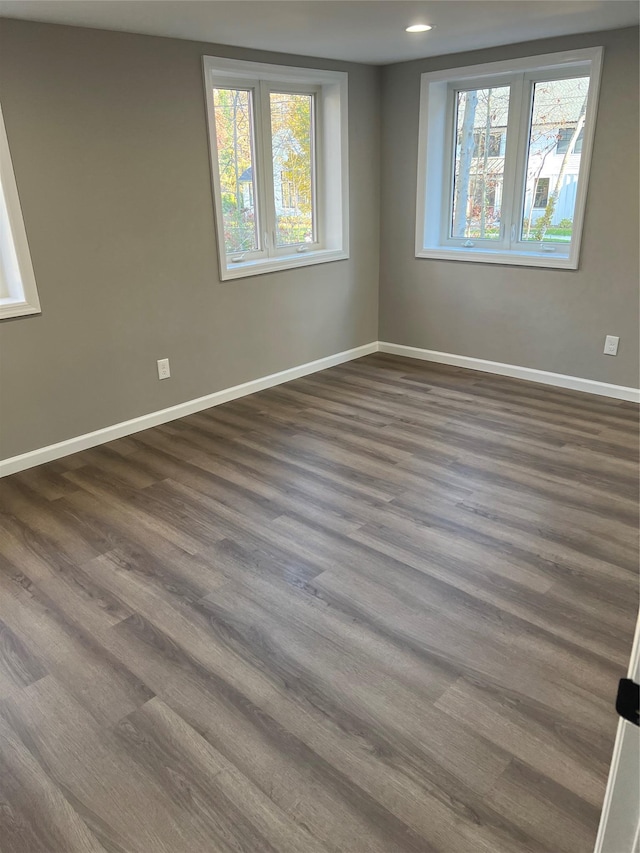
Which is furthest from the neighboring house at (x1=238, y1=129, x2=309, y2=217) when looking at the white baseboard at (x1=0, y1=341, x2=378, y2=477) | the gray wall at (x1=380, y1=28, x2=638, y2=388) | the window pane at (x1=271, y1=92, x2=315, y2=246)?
the white baseboard at (x1=0, y1=341, x2=378, y2=477)

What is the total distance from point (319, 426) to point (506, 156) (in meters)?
2.36

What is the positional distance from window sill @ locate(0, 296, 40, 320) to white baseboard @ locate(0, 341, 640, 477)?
753 mm

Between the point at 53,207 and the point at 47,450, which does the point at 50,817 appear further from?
the point at 53,207

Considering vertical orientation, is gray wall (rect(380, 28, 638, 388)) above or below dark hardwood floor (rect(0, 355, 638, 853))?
above

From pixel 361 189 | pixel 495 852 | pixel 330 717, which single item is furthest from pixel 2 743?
pixel 361 189

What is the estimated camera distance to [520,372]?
4645mm

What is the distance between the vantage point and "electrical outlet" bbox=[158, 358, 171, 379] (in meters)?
3.88

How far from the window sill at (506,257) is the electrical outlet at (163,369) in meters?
2.24

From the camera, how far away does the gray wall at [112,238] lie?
3.08 m

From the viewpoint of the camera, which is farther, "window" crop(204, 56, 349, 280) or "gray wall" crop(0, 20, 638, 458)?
"window" crop(204, 56, 349, 280)

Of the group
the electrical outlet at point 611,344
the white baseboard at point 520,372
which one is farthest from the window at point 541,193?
the white baseboard at point 520,372

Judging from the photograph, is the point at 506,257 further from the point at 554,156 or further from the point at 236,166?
the point at 236,166

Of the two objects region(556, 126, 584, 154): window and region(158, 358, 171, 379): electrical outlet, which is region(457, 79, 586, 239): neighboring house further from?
region(158, 358, 171, 379): electrical outlet

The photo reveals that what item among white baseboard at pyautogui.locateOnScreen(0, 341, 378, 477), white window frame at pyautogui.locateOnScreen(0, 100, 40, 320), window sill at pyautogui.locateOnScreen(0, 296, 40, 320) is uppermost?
white window frame at pyautogui.locateOnScreen(0, 100, 40, 320)
